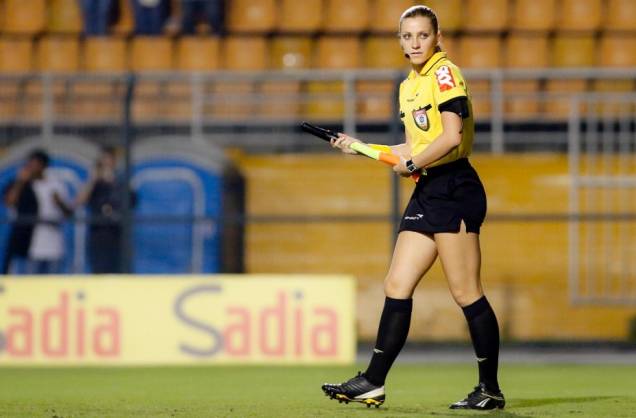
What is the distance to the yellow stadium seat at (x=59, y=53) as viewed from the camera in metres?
18.2

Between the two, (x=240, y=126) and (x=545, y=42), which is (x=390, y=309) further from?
(x=545, y=42)

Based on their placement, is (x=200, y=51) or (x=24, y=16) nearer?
(x=200, y=51)

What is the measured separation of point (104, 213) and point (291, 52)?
422 centimetres

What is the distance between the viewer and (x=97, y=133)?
15750 millimetres

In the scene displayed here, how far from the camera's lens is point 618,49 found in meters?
18.0

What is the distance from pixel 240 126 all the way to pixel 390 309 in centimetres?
890

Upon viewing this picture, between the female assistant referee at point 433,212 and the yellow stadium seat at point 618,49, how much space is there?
10832mm

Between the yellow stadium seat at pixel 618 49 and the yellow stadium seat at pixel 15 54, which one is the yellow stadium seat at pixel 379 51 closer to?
the yellow stadium seat at pixel 618 49

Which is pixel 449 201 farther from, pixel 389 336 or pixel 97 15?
pixel 97 15

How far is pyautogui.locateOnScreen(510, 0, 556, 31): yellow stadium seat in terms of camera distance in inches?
707

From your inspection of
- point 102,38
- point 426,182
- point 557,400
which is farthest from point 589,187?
point 426,182

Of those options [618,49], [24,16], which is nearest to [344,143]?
[618,49]

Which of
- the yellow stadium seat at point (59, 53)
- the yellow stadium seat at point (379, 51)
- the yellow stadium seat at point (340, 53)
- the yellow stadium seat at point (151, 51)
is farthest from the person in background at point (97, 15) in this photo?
the yellow stadium seat at point (379, 51)

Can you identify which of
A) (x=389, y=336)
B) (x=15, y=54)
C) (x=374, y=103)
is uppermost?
(x=15, y=54)
